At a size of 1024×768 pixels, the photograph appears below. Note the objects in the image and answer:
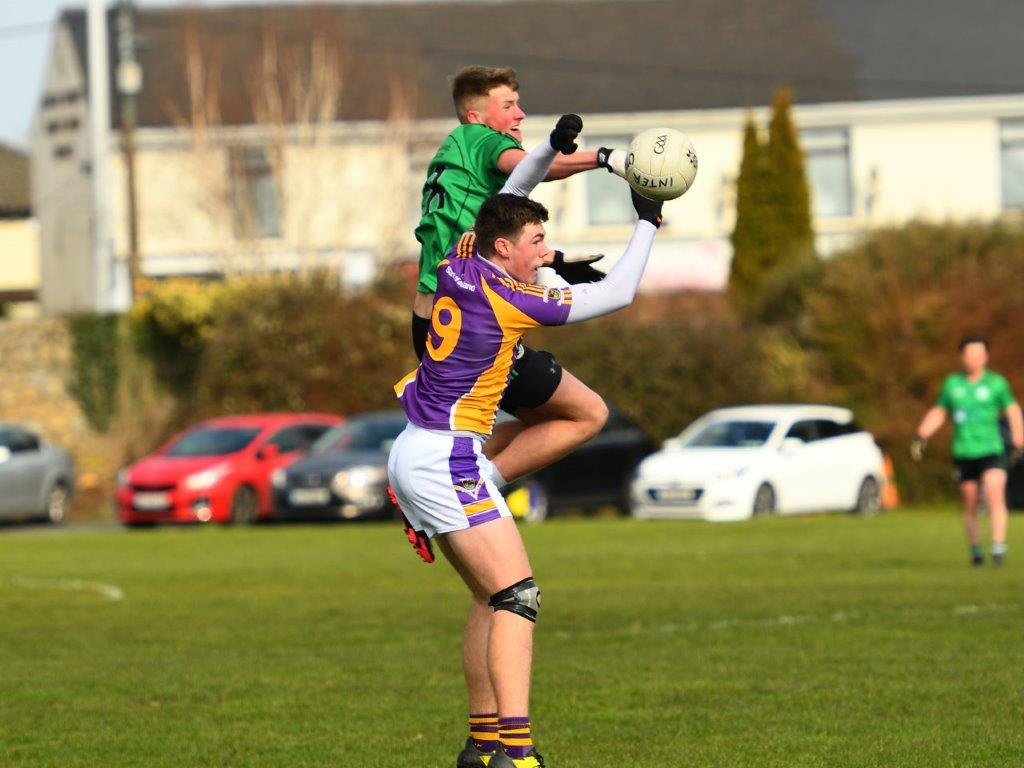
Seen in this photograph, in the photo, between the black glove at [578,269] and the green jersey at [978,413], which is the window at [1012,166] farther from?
the black glove at [578,269]

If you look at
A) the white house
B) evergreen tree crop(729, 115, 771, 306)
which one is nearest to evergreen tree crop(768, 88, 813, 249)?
evergreen tree crop(729, 115, 771, 306)

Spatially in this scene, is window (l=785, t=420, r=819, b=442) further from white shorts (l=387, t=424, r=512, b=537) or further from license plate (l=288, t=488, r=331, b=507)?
white shorts (l=387, t=424, r=512, b=537)

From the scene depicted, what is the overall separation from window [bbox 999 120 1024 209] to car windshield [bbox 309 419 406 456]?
23292 mm

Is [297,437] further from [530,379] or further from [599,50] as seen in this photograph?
[530,379]

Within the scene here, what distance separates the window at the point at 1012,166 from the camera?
49625mm

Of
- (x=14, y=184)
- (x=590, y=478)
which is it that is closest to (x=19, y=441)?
(x=590, y=478)

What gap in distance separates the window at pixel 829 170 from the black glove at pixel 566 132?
42373 millimetres

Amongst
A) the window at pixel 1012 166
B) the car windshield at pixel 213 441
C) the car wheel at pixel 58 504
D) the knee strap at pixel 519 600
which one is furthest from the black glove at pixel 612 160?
the window at pixel 1012 166

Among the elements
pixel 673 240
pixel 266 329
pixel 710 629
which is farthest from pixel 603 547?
pixel 673 240

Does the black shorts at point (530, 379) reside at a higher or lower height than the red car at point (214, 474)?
higher

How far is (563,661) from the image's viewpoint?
12.0 m

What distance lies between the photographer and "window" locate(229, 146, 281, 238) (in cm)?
4762

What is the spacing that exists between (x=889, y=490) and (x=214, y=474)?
10.9 meters

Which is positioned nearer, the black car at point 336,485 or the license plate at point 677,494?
the license plate at point 677,494
